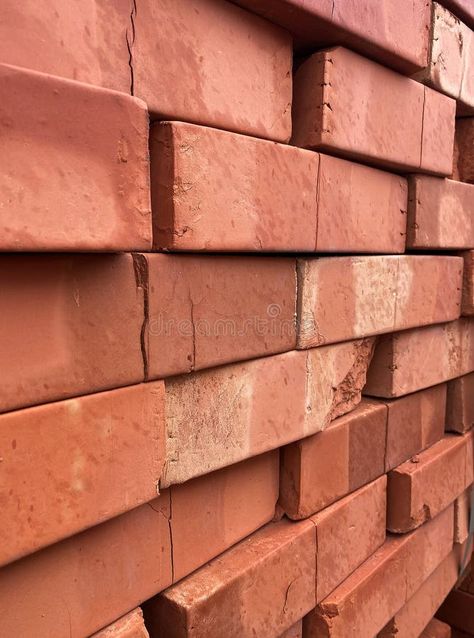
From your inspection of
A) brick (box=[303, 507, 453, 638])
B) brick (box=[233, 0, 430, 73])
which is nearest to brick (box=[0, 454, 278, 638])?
brick (box=[303, 507, 453, 638])

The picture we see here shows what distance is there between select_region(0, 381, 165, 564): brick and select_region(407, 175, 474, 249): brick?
145 centimetres

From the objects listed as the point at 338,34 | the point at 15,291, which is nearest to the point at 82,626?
the point at 15,291

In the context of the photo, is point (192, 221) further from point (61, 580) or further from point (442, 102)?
point (442, 102)

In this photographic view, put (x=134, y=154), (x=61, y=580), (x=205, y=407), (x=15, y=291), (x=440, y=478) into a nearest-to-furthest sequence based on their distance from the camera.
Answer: (x=15, y=291) < (x=134, y=154) < (x=61, y=580) < (x=205, y=407) < (x=440, y=478)

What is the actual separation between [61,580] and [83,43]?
122 cm

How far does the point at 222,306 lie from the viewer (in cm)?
151

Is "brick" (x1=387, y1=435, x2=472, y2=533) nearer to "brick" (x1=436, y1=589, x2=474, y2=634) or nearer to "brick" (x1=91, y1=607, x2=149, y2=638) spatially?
"brick" (x1=436, y1=589, x2=474, y2=634)

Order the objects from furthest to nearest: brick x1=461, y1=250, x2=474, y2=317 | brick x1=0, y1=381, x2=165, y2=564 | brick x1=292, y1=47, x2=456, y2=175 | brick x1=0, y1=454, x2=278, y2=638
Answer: brick x1=461, y1=250, x2=474, y2=317
brick x1=292, y1=47, x2=456, y2=175
brick x1=0, y1=454, x2=278, y2=638
brick x1=0, y1=381, x2=165, y2=564

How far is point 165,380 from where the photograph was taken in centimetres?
143

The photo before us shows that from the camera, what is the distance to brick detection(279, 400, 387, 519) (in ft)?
6.39

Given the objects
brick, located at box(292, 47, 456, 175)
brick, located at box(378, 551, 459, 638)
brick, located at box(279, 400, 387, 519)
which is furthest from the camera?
brick, located at box(378, 551, 459, 638)

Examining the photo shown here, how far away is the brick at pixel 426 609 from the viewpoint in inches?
102

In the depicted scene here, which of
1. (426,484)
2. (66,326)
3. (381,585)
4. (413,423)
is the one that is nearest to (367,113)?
(66,326)

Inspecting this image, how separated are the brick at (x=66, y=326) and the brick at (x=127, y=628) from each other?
2.21ft
